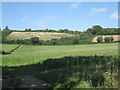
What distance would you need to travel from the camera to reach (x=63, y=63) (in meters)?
14.1

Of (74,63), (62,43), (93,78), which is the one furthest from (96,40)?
(93,78)

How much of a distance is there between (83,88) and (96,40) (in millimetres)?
57272

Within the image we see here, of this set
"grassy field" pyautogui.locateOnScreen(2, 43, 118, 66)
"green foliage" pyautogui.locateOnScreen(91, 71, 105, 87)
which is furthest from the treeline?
"green foliage" pyautogui.locateOnScreen(91, 71, 105, 87)

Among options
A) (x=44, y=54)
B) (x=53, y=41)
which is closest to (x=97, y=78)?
(x=44, y=54)

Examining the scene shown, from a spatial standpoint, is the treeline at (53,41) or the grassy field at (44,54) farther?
the treeline at (53,41)

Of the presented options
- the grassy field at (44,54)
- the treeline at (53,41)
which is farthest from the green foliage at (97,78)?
the treeline at (53,41)

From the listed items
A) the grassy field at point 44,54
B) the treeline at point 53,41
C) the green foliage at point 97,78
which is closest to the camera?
the green foliage at point 97,78

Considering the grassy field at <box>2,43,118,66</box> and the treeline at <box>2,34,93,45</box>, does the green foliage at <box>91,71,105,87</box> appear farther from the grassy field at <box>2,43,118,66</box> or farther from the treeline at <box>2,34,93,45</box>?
the treeline at <box>2,34,93,45</box>

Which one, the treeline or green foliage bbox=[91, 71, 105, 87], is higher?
the treeline

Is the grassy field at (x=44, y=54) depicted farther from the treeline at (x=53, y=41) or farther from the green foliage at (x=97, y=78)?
the treeline at (x=53, y=41)

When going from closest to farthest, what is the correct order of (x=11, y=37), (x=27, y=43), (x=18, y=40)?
Answer: (x=27, y=43) → (x=18, y=40) → (x=11, y=37)

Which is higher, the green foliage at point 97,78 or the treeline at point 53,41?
the treeline at point 53,41

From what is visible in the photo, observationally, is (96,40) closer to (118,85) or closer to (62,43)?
(62,43)

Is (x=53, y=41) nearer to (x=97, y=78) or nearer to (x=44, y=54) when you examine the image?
(x=44, y=54)
